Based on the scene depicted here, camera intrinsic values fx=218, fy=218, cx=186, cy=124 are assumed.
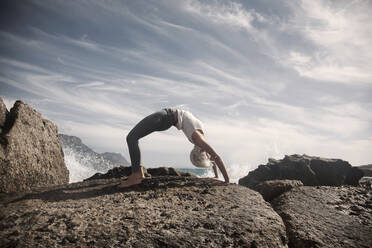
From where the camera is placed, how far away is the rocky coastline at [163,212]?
2.54 meters

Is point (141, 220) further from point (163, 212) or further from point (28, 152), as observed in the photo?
point (28, 152)

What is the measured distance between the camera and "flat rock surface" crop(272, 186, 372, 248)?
2920mm

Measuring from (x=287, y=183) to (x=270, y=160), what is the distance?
2035cm

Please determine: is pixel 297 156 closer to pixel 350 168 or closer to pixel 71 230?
pixel 350 168

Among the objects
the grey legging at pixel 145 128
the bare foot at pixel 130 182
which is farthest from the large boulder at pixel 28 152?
the grey legging at pixel 145 128

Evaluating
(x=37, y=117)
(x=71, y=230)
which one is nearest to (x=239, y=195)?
(x=71, y=230)

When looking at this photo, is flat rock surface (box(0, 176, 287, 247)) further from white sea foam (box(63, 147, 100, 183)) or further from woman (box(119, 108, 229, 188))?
white sea foam (box(63, 147, 100, 183))

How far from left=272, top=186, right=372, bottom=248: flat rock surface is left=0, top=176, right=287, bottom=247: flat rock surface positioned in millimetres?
281

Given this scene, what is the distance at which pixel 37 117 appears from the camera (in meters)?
5.64

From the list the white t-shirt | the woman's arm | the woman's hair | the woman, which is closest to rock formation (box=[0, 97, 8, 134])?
the woman

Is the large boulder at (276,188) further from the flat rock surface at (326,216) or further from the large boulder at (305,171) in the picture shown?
the large boulder at (305,171)

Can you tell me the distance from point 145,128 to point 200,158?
1.52m

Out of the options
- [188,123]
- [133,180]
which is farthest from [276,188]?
[133,180]

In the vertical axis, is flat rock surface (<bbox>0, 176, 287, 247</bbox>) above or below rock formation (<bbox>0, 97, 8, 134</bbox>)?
below
